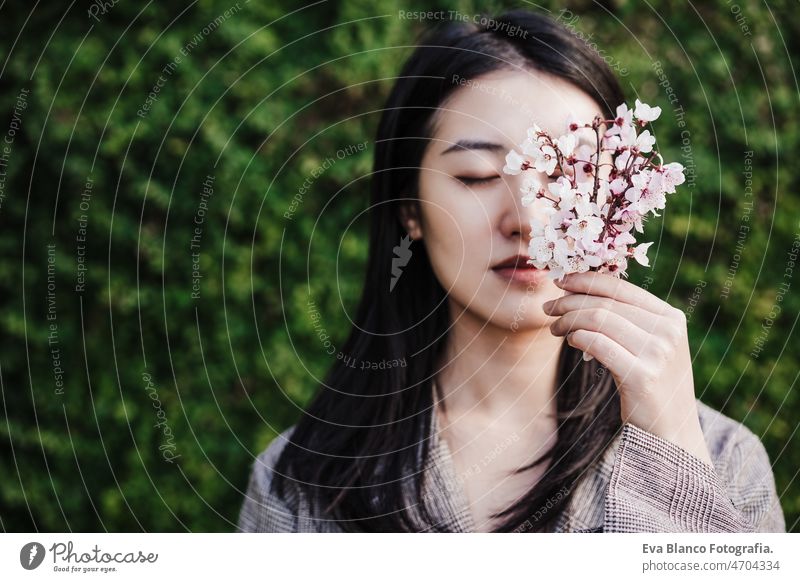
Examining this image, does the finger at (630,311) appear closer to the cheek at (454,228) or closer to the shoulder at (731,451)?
the cheek at (454,228)

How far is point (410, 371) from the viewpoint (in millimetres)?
1426

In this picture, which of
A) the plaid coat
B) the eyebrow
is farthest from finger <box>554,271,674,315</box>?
the eyebrow

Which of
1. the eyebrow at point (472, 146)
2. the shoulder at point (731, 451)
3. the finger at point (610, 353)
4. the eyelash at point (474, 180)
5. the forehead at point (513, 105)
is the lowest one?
the shoulder at point (731, 451)

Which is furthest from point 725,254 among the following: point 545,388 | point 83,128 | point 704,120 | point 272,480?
point 83,128

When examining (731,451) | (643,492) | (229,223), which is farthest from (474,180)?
(229,223)

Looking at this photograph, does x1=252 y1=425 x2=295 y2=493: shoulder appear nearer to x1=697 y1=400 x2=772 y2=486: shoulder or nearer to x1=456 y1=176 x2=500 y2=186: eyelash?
x1=456 y1=176 x2=500 y2=186: eyelash

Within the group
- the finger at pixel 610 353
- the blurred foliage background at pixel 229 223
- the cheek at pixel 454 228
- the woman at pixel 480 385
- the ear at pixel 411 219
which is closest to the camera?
the finger at pixel 610 353

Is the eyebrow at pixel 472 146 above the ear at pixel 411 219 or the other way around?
above

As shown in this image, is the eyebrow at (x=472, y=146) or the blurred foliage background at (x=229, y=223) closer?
the eyebrow at (x=472, y=146)

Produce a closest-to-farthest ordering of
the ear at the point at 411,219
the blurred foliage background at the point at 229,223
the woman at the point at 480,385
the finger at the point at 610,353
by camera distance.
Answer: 1. the finger at the point at 610,353
2. the woman at the point at 480,385
3. the ear at the point at 411,219
4. the blurred foliage background at the point at 229,223

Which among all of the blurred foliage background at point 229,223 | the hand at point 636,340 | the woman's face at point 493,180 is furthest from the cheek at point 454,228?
the blurred foliage background at point 229,223

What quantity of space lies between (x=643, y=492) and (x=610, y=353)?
242 millimetres

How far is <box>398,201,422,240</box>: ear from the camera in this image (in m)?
1.37

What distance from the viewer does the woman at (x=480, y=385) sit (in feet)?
3.77
